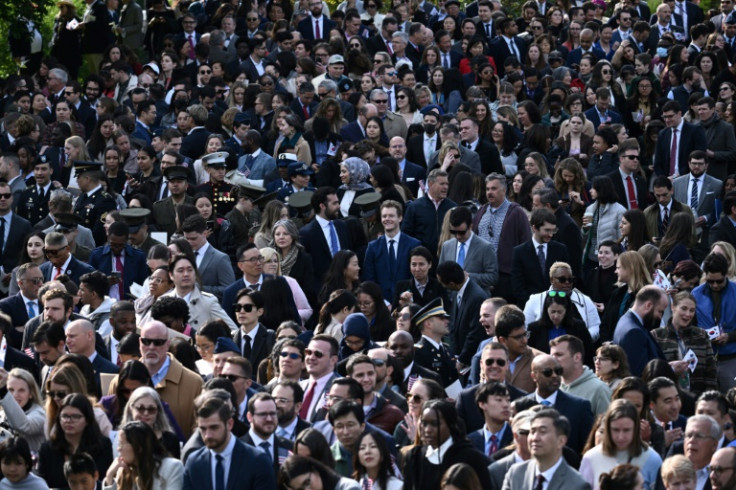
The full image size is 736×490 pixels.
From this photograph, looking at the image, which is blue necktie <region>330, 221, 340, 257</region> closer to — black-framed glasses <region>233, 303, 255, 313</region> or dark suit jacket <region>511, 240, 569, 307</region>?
dark suit jacket <region>511, 240, 569, 307</region>

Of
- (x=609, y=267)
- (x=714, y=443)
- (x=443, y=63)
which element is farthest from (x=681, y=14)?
(x=714, y=443)

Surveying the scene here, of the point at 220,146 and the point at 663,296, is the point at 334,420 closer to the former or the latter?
the point at 663,296

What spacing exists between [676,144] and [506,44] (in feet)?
20.6

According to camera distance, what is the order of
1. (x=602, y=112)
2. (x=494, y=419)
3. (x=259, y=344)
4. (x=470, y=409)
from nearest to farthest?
1. (x=494, y=419)
2. (x=470, y=409)
3. (x=259, y=344)
4. (x=602, y=112)

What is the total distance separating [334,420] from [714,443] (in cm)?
256

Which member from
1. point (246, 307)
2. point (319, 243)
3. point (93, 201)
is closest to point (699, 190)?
point (319, 243)

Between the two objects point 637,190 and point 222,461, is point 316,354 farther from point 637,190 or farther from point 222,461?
point 637,190

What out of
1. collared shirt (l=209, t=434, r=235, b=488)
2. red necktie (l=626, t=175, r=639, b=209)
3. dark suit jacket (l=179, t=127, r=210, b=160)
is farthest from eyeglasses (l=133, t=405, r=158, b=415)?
dark suit jacket (l=179, t=127, r=210, b=160)

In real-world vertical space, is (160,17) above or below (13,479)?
below

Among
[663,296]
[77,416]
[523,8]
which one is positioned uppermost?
[77,416]

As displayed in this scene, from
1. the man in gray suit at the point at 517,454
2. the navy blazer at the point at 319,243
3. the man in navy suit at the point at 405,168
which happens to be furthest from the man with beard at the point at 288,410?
the man in navy suit at the point at 405,168

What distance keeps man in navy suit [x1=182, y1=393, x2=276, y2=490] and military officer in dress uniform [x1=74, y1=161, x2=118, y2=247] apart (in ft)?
26.9

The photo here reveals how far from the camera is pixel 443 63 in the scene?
87.1ft

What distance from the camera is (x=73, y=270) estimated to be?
16.9m
